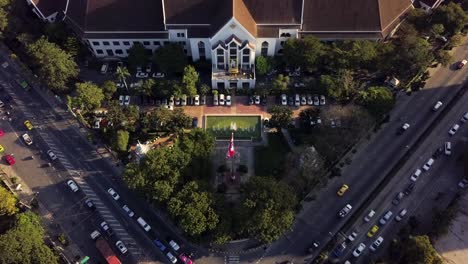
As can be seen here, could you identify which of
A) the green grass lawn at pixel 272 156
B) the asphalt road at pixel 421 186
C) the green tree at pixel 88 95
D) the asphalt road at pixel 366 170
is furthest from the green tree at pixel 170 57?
the asphalt road at pixel 421 186

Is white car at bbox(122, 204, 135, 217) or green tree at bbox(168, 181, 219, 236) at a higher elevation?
green tree at bbox(168, 181, 219, 236)

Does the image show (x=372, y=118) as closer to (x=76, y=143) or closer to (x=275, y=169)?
(x=275, y=169)

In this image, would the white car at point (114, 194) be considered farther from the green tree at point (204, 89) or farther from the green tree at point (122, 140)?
the green tree at point (204, 89)

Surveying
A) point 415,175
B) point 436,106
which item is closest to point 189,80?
point 415,175

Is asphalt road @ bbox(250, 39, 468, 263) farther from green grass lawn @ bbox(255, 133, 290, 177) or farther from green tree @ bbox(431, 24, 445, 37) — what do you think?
green grass lawn @ bbox(255, 133, 290, 177)

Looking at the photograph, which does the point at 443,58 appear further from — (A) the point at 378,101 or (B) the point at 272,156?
(B) the point at 272,156

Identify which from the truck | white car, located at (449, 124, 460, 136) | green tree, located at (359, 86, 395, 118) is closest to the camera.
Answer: the truck

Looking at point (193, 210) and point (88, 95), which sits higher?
point (88, 95)

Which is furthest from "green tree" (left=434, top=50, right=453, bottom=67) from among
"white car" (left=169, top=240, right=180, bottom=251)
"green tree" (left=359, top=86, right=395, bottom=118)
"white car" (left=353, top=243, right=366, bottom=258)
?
"white car" (left=169, top=240, right=180, bottom=251)
